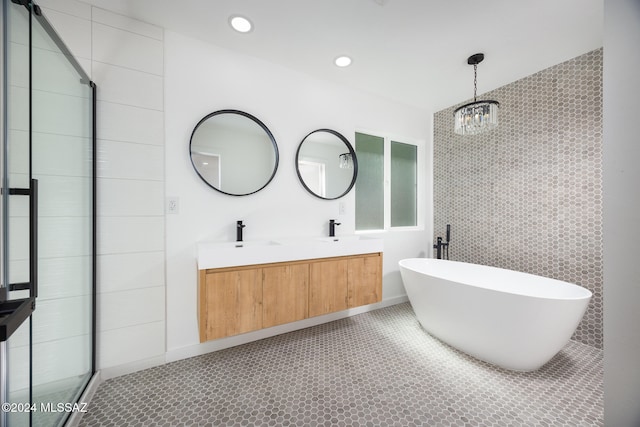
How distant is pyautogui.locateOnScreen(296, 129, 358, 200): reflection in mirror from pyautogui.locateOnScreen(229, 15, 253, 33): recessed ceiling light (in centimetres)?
98

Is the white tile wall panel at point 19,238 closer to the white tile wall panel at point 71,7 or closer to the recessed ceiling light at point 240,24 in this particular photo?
the white tile wall panel at point 71,7

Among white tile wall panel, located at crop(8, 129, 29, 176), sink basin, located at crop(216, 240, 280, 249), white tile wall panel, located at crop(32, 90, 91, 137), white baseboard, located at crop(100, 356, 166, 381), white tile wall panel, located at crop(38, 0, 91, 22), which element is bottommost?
white baseboard, located at crop(100, 356, 166, 381)

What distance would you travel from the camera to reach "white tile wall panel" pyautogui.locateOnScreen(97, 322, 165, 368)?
5.45 ft

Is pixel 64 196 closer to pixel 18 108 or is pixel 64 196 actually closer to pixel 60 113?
pixel 60 113

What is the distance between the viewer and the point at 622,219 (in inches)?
20.9

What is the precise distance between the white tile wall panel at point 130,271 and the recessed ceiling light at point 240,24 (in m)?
1.80

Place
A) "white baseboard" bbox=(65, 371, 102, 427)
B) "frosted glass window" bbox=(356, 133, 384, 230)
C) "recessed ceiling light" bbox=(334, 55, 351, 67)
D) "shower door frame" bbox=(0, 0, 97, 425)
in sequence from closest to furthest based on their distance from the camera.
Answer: "shower door frame" bbox=(0, 0, 97, 425)
"white baseboard" bbox=(65, 371, 102, 427)
"recessed ceiling light" bbox=(334, 55, 351, 67)
"frosted glass window" bbox=(356, 133, 384, 230)

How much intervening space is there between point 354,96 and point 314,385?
2783 mm

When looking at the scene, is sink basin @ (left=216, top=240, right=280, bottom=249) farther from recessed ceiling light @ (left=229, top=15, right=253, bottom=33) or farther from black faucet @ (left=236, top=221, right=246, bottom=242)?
recessed ceiling light @ (left=229, top=15, right=253, bottom=33)

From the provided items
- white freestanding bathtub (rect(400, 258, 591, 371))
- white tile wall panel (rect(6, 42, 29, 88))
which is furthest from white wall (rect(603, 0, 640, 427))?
white tile wall panel (rect(6, 42, 29, 88))

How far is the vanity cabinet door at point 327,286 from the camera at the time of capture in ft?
6.57

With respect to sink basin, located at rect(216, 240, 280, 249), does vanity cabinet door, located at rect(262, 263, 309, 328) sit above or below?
below

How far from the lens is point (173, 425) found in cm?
132

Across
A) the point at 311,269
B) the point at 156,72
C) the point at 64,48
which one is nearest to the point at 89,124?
the point at 64,48
